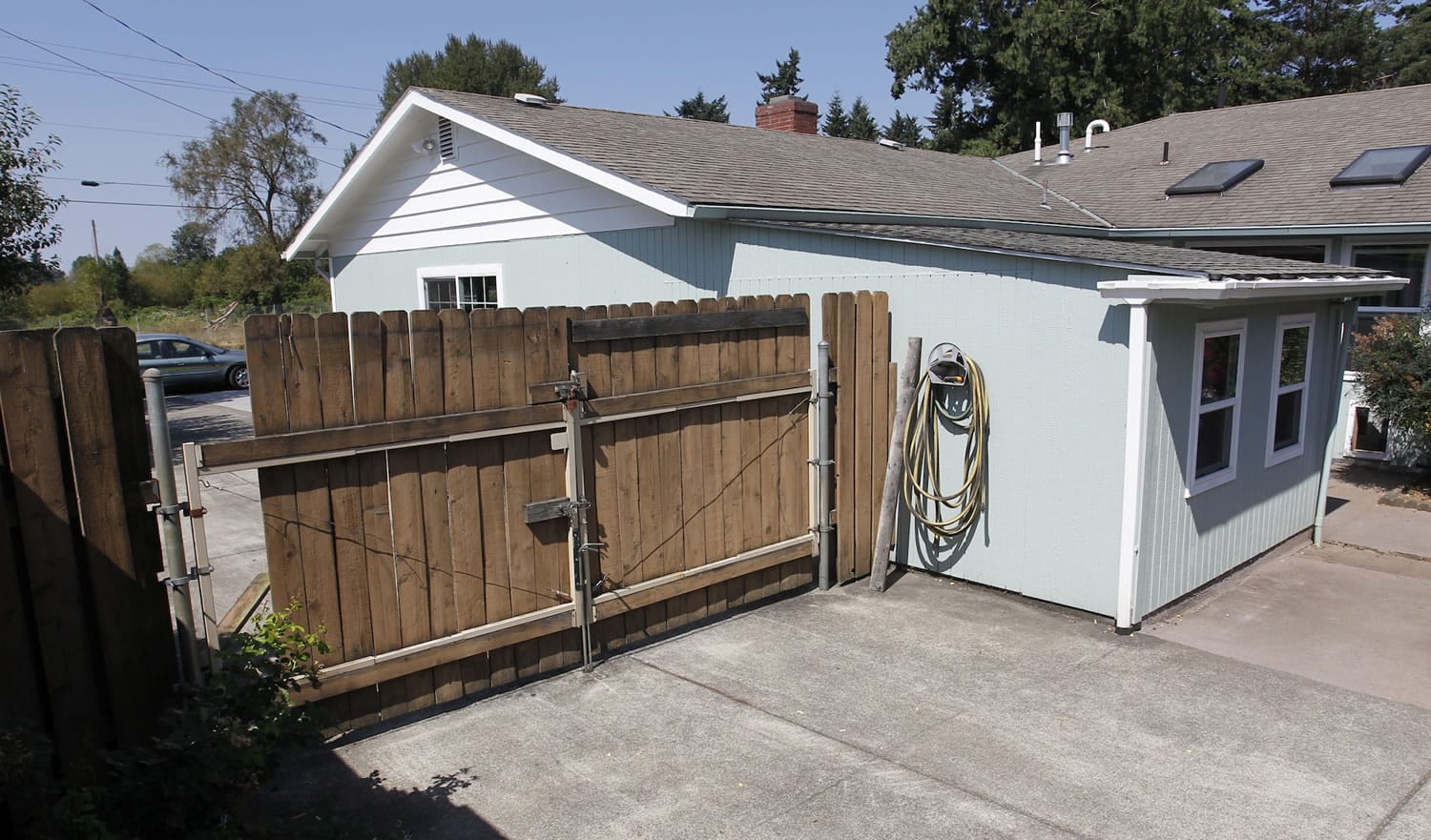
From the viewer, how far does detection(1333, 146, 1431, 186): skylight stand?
35.9 feet

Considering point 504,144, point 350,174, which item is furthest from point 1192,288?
point 350,174

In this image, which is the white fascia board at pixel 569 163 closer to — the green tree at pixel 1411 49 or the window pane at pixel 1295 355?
the window pane at pixel 1295 355

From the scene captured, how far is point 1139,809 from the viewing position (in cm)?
383

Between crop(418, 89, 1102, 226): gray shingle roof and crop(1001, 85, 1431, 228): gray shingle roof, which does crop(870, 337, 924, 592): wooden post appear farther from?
crop(1001, 85, 1431, 228): gray shingle roof

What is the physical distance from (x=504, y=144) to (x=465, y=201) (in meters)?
1.31

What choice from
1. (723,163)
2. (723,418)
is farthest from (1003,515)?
(723,163)

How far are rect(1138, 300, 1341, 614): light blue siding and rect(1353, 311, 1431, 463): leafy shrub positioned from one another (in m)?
1.90

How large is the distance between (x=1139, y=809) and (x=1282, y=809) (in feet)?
1.97

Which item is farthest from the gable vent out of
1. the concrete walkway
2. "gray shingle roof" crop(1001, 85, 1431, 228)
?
"gray shingle roof" crop(1001, 85, 1431, 228)

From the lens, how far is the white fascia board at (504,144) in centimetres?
798

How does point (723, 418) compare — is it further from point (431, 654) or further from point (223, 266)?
point (223, 266)

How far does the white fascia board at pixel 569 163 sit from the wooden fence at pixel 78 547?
4.92 meters

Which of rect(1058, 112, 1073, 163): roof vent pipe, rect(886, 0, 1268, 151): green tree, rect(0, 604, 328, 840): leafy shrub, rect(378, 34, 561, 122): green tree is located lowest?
rect(0, 604, 328, 840): leafy shrub

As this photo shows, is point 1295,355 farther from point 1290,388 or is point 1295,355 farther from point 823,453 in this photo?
point 823,453
